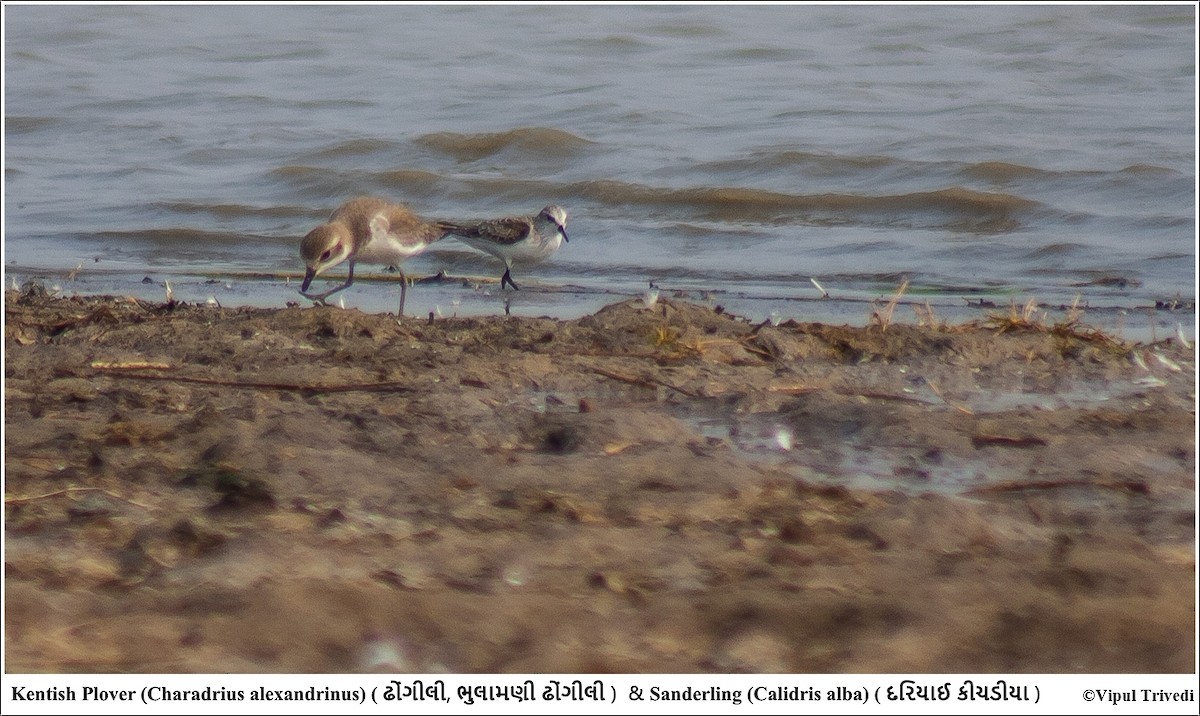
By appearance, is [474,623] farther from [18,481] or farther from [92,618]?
[18,481]

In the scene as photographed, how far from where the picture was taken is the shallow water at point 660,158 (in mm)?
9250

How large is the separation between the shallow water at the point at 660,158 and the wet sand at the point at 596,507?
8.88 feet

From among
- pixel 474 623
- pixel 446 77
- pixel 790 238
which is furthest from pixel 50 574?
pixel 446 77

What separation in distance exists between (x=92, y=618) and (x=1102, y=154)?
1018cm

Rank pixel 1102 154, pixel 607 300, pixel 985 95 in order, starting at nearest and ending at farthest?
pixel 607 300, pixel 1102 154, pixel 985 95

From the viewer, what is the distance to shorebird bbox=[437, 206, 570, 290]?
890 centimetres

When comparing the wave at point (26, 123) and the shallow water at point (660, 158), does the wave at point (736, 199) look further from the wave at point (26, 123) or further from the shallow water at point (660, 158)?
the wave at point (26, 123)

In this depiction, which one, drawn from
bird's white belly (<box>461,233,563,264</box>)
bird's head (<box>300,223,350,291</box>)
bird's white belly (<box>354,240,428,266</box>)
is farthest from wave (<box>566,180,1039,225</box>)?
bird's head (<box>300,223,350,291</box>)

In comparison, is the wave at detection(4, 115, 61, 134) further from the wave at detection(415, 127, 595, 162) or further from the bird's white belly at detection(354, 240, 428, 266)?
the bird's white belly at detection(354, 240, 428, 266)

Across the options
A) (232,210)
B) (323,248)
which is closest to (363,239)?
(323,248)

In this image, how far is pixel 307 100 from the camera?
1495 cm

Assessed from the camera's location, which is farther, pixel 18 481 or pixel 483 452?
pixel 483 452

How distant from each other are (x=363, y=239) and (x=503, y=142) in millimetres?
5040

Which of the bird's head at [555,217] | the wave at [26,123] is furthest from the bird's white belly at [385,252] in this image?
the wave at [26,123]
